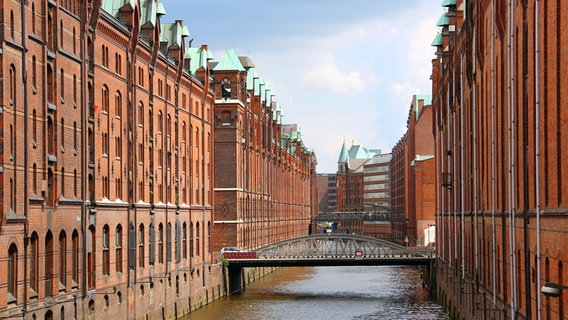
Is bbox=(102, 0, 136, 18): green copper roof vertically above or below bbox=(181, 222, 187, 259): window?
above

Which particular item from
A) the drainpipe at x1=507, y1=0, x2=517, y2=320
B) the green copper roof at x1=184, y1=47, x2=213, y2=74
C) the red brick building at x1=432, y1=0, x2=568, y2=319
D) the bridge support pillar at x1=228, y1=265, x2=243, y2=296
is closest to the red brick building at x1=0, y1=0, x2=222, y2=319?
the green copper roof at x1=184, y1=47, x2=213, y2=74

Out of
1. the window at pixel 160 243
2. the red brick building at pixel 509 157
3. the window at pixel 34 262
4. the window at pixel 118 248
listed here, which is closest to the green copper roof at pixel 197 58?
the window at pixel 160 243

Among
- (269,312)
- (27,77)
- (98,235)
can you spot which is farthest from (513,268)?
(269,312)

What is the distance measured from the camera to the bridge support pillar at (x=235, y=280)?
74500 mm

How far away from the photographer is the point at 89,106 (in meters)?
41.8

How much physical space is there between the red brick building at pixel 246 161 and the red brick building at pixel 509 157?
2427 centimetres

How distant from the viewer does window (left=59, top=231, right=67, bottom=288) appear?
121ft

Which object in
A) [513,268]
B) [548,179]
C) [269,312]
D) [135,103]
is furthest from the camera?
[269,312]

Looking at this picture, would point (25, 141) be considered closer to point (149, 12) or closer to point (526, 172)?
point (526, 172)

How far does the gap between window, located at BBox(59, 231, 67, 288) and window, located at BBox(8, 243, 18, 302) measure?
5.27m

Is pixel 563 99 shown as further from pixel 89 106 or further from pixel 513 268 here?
pixel 89 106

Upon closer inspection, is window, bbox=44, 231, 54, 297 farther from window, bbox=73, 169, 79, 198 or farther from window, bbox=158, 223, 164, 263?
window, bbox=158, 223, 164, 263

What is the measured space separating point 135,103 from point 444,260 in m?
24.2

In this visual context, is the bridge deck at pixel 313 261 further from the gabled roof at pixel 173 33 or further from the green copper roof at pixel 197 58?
the gabled roof at pixel 173 33
